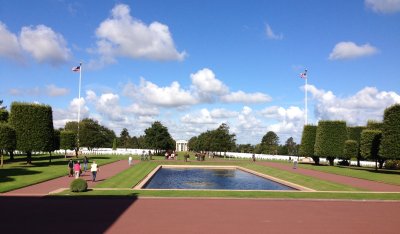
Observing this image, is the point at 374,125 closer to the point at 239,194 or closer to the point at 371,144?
the point at 371,144

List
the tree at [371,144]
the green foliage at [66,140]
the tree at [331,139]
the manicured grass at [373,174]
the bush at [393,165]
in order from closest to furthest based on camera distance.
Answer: the manicured grass at [373,174] → the tree at [371,144] → the bush at [393,165] → the tree at [331,139] → the green foliage at [66,140]

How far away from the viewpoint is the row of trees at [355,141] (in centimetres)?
4516

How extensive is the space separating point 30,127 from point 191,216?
39.1 metres

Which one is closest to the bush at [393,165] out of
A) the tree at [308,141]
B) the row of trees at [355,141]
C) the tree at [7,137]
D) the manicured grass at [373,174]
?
the row of trees at [355,141]

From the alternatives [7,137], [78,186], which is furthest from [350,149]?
[78,186]

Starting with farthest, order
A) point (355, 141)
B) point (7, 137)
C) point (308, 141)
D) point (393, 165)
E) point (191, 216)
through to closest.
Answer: point (308, 141) < point (355, 141) < point (393, 165) < point (7, 137) < point (191, 216)

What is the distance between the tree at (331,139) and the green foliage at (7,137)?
151 ft

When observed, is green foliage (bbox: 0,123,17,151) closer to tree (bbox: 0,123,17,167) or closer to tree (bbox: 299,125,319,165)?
tree (bbox: 0,123,17,167)

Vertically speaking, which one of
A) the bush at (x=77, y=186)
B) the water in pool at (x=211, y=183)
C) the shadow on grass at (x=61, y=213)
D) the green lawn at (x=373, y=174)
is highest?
the bush at (x=77, y=186)

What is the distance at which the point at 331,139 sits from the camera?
61781mm

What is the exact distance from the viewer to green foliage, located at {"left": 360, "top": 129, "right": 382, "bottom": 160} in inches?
2076

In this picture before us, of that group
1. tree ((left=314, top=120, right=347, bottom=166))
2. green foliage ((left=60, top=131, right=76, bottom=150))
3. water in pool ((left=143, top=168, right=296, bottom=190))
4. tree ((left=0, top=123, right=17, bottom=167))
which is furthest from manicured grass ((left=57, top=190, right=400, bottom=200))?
green foliage ((left=60, top=131, right=76, bottom=150))

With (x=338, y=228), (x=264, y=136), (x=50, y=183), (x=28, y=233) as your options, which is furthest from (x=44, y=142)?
(x=264, y=136)

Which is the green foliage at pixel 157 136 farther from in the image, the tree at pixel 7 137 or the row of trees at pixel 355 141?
the tree at pixel 7 137
